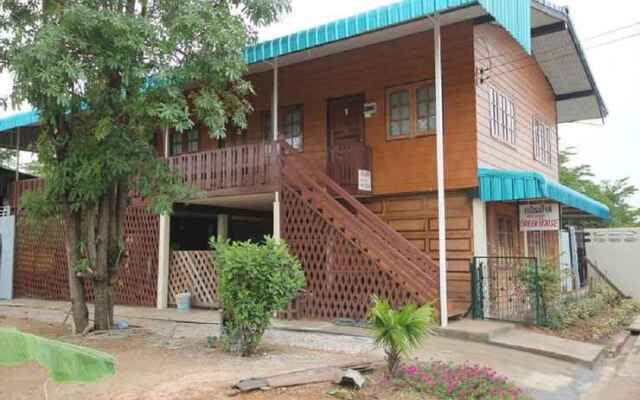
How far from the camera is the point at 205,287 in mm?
13016

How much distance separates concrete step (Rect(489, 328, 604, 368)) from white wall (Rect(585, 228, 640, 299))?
9078mm

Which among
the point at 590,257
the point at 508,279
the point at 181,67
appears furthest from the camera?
the point at 590,257

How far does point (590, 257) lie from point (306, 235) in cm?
1126

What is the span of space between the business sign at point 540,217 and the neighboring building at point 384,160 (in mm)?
249

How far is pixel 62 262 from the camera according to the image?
1556cm

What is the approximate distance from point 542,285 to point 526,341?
1421mm

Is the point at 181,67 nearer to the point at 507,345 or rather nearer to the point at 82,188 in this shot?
the point at 82,188

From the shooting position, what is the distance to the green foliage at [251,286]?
7.27 meters

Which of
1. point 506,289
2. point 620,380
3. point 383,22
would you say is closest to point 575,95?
point 506,289

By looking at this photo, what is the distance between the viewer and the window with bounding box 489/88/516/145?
1198cm

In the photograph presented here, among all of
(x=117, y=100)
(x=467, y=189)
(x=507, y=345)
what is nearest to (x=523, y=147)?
(x=467, y=189)

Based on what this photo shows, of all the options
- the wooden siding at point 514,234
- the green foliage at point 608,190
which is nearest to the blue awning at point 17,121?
the wooden siding at point 514,234

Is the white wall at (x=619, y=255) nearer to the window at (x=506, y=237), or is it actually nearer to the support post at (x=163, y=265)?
the window at (x=506, y=237)

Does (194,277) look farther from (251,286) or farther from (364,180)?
(251,286)
